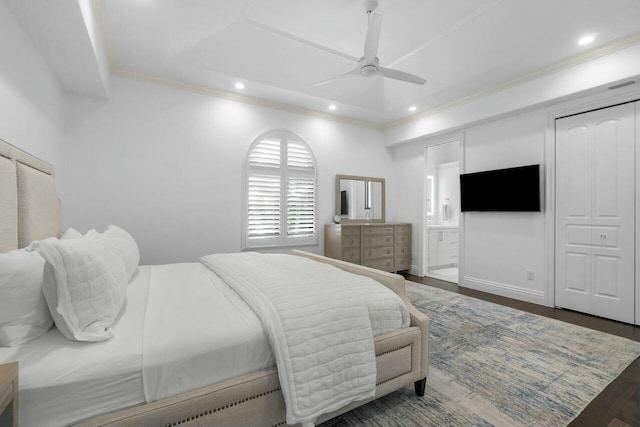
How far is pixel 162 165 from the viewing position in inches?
140

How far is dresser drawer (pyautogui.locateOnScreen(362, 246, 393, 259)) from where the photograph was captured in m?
4.63

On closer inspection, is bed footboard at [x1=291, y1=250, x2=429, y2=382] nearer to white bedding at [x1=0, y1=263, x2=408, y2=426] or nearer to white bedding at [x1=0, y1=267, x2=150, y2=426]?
white bedding at [x1=0, y1=263, x2=408, y2=426]

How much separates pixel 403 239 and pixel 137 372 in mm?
4653

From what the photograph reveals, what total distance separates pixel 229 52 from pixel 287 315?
10.3 ft

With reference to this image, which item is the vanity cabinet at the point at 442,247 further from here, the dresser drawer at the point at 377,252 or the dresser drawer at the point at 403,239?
the dresser drawer at the point at 377,252

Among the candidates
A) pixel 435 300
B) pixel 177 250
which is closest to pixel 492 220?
pixel 435 300

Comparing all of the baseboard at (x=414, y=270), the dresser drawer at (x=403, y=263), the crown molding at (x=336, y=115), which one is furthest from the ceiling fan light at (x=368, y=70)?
the baseboard at (x=414, y=270)

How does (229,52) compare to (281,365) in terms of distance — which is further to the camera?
(229,52)

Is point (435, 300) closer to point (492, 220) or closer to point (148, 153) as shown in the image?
point (492, 220)

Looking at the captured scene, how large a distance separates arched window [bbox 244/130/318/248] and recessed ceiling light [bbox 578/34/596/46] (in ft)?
11.1

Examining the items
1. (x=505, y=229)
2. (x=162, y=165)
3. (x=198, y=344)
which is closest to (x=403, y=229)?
(x=505, y=229)

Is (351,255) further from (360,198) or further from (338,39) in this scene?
(338,39)

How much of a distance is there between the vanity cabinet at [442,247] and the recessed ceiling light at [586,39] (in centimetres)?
329

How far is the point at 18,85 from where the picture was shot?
6.66 feet
